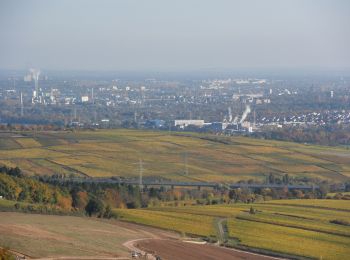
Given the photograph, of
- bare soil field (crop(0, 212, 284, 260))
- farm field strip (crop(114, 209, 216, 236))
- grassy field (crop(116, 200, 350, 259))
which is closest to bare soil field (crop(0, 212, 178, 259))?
bare soil field (crop(0, 212, 284, 260))

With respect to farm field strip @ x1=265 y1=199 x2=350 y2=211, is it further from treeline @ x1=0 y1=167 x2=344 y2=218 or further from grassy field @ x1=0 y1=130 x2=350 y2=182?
grassy field @ x1=0 y1=130 x2=350 y2=182

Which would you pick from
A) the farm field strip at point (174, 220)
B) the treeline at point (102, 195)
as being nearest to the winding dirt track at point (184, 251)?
the farm field strip at point (174, 220)

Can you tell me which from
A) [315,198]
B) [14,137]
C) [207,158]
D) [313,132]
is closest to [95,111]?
[313,132]

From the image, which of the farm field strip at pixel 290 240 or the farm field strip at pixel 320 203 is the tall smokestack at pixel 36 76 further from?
the farm field strip at pixel 290 240

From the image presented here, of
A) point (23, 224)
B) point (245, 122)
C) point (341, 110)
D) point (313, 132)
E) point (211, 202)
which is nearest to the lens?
point (23, 224)

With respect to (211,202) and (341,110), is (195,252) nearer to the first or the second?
(211,202)
